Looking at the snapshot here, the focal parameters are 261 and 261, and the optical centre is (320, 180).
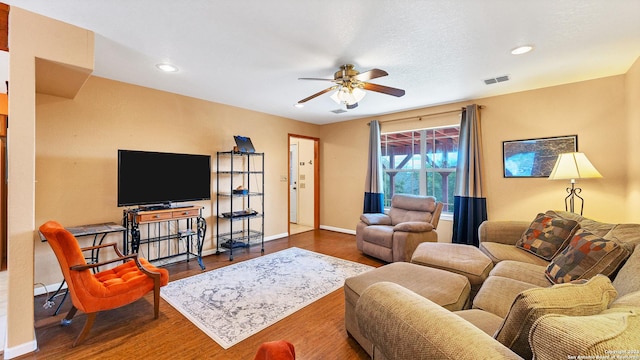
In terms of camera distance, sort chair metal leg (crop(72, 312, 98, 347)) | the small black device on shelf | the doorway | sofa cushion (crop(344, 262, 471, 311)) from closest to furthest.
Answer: sofa cushion (crop(344, 262, 471, 311)) < chair metal leg (crop(72, 312, 98, 347)) < the small black device on shelf < the doorway

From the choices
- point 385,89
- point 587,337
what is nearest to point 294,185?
point 385,89

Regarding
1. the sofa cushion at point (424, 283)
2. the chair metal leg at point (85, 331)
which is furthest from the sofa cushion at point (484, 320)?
the chair metal leg at point (85, 331)

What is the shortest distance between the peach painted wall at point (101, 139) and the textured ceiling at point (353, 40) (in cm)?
32

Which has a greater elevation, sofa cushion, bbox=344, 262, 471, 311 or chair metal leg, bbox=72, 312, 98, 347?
sofa cushion, bbox=344, 262, 471, 311

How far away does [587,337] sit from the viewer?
618 millimetres

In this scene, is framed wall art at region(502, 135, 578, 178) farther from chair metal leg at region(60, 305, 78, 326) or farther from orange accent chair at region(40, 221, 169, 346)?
chair metal leg at region(60, 305, 78, 326)

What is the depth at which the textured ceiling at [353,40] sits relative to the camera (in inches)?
74.0

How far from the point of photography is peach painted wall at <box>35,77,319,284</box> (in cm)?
288

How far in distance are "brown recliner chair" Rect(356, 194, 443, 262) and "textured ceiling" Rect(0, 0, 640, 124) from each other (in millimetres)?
1809

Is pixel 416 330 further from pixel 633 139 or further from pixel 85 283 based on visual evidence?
pixel 633 139

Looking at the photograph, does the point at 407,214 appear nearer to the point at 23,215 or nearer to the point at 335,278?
the point at 335,278

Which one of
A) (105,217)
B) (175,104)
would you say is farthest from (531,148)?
(105,217)

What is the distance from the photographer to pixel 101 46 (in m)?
2.44

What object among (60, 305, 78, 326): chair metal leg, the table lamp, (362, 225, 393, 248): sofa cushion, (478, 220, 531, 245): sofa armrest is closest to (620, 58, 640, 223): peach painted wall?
the table lamp
